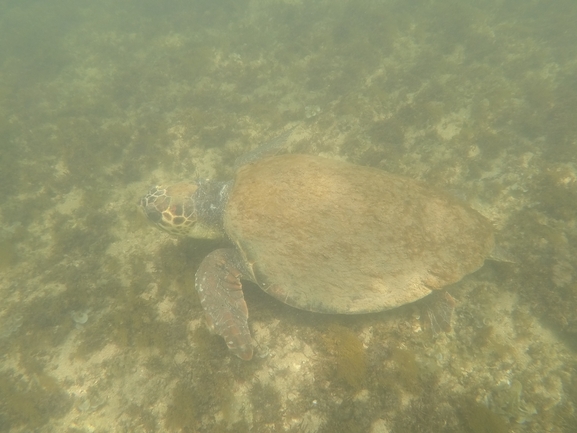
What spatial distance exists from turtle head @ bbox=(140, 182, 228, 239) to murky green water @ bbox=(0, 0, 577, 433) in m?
0.41

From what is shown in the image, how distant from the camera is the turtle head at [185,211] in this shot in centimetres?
418

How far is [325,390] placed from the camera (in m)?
3.08

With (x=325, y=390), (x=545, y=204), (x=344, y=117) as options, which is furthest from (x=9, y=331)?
(x=545, y=204)

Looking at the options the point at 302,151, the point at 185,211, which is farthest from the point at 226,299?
the point at 302,151

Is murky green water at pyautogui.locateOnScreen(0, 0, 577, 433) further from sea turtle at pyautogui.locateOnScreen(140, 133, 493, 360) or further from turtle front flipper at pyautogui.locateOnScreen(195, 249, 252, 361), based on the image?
sea turtle at pyautogui.locateOnScreen(140, 133, 493, 360)

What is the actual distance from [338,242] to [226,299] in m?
1.67

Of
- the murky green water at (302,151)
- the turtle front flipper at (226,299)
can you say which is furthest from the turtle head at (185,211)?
the turtle front flipper at (226,299)

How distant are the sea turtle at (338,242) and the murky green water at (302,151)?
1.49 feet

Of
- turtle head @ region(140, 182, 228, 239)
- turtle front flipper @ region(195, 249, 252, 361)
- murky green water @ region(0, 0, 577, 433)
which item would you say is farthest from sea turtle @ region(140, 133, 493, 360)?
turtle head @ region(140, 182, 228, 239)

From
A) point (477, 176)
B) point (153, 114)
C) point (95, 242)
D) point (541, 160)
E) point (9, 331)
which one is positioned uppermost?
point (541, 160)

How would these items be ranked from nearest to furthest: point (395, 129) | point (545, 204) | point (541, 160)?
point (545, 204)
point (541, 160)
point (395, 129)

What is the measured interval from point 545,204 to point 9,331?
8.24m

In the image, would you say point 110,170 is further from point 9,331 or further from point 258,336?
point 258,336

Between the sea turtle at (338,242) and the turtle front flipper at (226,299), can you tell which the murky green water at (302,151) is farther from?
the sea turtle at (338,242)
